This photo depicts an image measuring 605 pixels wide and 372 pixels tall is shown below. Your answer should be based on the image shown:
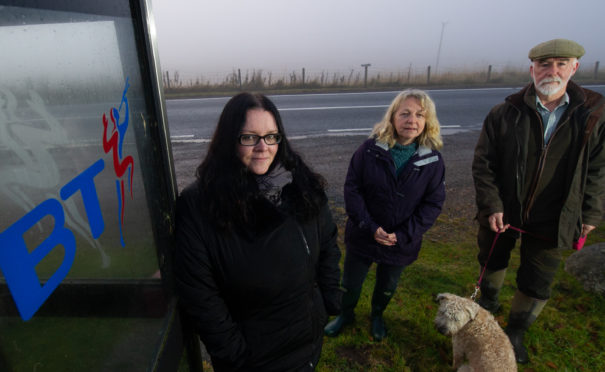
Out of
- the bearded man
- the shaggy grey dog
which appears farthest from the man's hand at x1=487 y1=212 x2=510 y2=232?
the shaggy grey dog

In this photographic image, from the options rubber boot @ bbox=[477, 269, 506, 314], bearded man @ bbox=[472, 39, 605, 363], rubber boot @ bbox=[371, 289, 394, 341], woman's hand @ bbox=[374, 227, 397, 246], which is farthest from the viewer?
rubber boot @ bbox=[477, 269, 506, 314]

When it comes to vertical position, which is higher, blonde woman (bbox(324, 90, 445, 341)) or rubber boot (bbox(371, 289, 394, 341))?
blonde woman (bbox(324, 90, 445, 341))

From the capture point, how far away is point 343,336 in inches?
110

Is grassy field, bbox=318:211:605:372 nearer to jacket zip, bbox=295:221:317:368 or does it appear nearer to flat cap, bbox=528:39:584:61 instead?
jacket zip, bbox=295:221:317:368

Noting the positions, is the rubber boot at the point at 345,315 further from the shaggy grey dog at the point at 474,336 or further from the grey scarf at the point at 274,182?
the grey scarf at the point at 274,182

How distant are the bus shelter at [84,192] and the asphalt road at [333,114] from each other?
24.2ft

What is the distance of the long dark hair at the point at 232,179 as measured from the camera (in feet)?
4.52

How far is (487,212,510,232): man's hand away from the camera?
2510 millimetres

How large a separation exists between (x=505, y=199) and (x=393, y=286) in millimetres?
1095

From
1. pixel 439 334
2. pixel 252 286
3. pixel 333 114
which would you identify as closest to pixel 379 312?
pixel 439 334

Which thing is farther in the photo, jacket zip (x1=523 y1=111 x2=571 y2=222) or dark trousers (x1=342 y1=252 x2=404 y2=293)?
dark trousers (x1=342 y1=252 x2=404 y2=293)

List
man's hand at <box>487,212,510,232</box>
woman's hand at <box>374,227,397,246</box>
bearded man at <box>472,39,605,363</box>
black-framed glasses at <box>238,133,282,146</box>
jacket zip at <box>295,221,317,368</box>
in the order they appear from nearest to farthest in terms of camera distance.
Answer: black-framed glasses at <box>238,133,282,146</box> → jacket zip at <box>295,221,317,368</box> → bearded man at <box>472,39,605,363</box> → woman's hand at <box>374,227,397,246</box> → man's hand at <box>487,212,510,232</box>

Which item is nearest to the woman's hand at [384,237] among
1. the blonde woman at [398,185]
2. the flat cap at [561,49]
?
the blonde woman at [398,185]

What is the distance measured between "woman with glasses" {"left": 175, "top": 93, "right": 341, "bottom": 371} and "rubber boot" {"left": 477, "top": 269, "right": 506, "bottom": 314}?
191 cm
